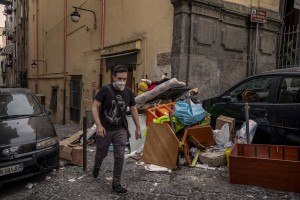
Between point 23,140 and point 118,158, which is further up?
point 23,140

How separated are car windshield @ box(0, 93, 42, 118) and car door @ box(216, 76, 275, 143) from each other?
12.3 ft

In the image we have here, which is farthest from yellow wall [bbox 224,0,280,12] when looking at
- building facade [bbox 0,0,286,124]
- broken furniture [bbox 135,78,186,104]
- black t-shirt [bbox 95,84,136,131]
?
black t-shirt [bbox 95,84,136,131]

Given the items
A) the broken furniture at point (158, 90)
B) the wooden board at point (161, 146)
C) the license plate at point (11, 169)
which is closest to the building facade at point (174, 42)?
the broken furniture at point (158, 90)

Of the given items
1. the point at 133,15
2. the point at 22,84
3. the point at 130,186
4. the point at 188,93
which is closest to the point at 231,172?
the point at 130,186

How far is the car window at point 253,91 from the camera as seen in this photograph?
17.2 ft

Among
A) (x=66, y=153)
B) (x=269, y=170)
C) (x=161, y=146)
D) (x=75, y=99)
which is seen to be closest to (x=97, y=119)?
(x=161, y=146)

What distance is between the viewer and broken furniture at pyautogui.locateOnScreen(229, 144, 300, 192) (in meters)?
3.81

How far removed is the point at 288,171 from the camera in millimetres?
3809

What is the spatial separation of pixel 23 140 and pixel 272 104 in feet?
13.4

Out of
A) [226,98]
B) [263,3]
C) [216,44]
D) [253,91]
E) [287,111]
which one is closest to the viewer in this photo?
[287,111]

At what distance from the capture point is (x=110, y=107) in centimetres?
391

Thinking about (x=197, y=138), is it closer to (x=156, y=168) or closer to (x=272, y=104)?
(x=156, y=168)

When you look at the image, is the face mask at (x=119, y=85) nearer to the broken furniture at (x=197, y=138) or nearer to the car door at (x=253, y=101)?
the broken furniture at (x=197, y=138)

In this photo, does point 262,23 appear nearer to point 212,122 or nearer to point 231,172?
point 212,122
